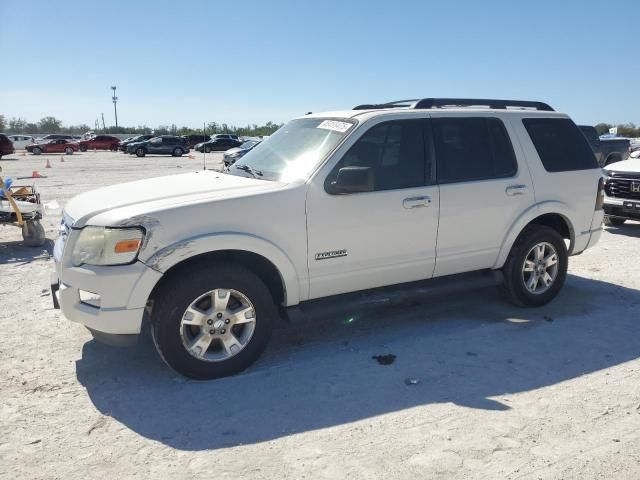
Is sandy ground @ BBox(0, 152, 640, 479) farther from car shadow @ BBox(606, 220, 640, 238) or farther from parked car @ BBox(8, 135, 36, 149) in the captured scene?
parked car @ BBox(8, 135, 36, 149)

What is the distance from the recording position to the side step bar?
13.3 feet

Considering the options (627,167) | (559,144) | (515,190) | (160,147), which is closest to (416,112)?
(515,190)

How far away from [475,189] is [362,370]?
1.90 meters

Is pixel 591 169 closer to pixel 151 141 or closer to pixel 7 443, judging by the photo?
pixel 7 443

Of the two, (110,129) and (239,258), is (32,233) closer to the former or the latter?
(239,258)

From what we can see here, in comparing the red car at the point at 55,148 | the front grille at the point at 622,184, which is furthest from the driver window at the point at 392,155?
the red car at the point at 55,148

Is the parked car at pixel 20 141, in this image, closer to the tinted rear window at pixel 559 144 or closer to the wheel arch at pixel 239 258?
the wheel arch at pixel 239 258

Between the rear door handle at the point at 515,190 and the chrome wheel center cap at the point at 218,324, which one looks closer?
the chrome wheel center cap at the point at 218,324

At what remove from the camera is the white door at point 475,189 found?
178 inches

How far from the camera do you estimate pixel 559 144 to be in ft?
17.0

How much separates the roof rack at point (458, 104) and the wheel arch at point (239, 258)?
75.9 inches

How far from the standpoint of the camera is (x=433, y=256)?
4.50 metres

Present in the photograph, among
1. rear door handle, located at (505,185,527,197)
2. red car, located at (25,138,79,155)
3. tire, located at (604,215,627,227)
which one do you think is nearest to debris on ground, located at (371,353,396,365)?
rear door handle, located at (505,185,527,197)

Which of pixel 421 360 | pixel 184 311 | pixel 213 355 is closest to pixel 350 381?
pixel 421 360
